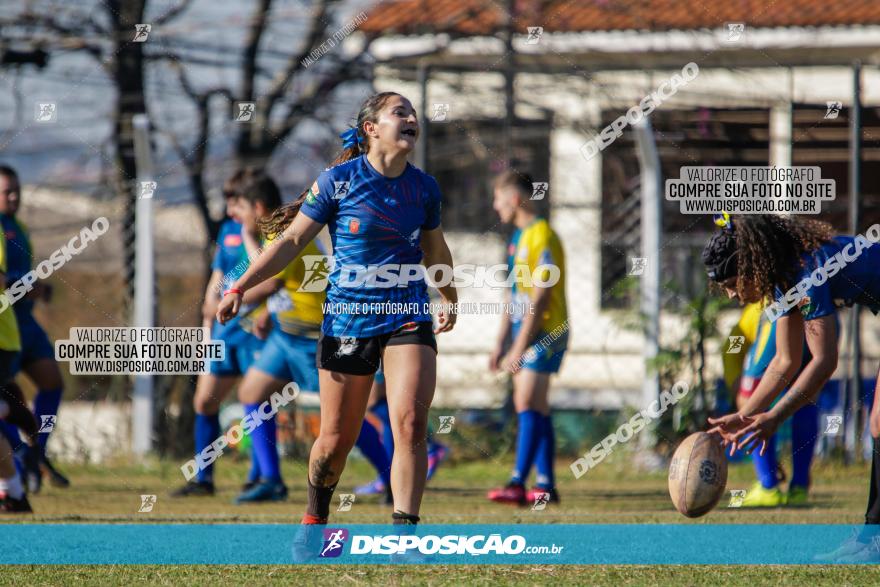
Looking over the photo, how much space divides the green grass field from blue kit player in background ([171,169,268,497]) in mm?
219

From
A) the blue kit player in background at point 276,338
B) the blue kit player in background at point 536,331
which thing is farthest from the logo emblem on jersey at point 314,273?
the blue kit player in background at point 536,331

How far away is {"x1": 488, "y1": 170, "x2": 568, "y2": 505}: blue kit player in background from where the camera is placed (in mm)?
7859

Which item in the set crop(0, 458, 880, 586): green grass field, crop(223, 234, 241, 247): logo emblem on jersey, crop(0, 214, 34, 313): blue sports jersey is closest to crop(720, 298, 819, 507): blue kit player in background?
crop(0, 458, 880, 586): green grass field

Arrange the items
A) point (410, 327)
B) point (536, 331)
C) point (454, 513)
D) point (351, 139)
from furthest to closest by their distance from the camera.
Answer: point (536, 331), point (454, 513), point (351, 139), point (410, 327)

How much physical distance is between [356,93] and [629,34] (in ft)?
12.7

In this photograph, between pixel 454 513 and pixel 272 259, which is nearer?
pixel 272 259

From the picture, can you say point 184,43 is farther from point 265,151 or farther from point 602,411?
point 602,411

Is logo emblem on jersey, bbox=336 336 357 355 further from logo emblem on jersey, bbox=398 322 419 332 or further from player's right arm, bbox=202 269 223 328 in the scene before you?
player's right arm, bbox=202 269 223 328

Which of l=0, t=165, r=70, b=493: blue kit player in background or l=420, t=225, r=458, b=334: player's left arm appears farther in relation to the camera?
l=0, t=165, r=70, b=493: blue kit player in background

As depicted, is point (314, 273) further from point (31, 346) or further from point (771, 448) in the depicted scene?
point (771, 448)

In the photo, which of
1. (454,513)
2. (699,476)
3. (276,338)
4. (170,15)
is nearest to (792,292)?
(699,476)

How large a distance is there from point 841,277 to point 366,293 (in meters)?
1.98

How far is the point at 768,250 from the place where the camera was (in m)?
4.99

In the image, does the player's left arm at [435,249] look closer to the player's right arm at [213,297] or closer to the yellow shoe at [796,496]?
the player's right arm at [213,297]
